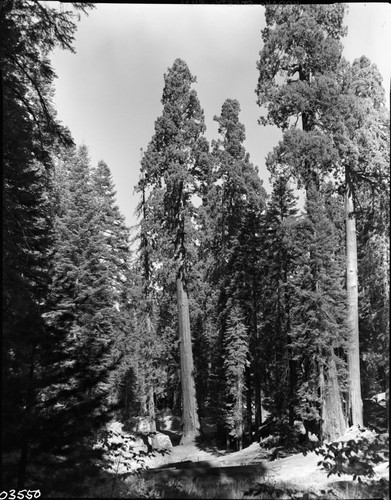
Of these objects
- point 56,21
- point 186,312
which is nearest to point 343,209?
point 186,312

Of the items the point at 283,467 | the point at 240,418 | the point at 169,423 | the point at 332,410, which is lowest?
the point at 169,423

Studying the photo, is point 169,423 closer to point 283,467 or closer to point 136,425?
point 136,425

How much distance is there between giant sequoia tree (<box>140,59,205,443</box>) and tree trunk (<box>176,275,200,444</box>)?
44 millimetres

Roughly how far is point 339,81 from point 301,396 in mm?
11662

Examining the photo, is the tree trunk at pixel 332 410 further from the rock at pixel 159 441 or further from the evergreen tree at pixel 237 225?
the rock at pixel 159 441

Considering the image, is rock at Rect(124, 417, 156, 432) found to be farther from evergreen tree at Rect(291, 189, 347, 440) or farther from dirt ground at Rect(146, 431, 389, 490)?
evergreen tree at Rect(291, 189, 347, 440)

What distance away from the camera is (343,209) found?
17172mm

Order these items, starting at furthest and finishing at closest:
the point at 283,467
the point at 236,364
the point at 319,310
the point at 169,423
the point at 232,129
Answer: the point at 169,423
the point at 236,364
the point at 232,129
the point at 319,310
the point at 283,467

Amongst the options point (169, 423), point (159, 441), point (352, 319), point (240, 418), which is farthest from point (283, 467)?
point (169, 423)

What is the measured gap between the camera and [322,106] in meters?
15.4

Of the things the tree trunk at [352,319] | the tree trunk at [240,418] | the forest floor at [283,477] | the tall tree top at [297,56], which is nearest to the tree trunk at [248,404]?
the tree trunk at [240,418]

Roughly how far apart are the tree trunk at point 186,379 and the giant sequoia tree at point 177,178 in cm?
4

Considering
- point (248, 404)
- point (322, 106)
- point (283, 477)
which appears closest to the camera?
point (283, 477)

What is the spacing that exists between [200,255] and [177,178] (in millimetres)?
3884
